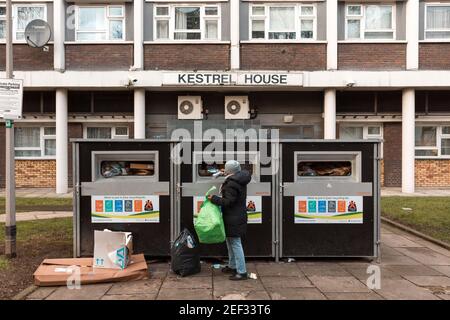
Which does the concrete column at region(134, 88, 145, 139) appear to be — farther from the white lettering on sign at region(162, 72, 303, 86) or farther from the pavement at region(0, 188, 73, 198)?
Answer: the pavement at region(0, 188, 73, 198)

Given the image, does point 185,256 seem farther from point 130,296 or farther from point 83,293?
point 83,293

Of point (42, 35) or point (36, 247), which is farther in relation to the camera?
point (42, 35)

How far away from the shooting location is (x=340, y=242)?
6.12 meters

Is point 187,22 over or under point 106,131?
over

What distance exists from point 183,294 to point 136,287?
646mm

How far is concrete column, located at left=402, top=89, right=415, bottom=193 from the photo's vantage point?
14.8m

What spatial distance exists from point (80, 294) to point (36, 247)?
2566 mm

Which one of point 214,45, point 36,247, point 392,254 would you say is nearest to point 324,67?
point 214,45

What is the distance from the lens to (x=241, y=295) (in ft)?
15.4

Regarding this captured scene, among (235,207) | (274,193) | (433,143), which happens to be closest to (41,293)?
(235,207)

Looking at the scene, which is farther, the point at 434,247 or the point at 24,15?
the point at 24,15

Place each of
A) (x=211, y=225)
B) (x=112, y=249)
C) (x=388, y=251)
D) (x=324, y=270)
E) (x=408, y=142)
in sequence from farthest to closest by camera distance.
A: (x=408, y=142)
(x=388, y=251)
(x=324, y=270)
(x=112, y=249)
(x=211, y=225)

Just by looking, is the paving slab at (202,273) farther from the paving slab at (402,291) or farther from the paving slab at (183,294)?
the paving slab at (402,291)

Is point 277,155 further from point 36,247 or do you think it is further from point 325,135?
point 325,135
